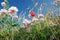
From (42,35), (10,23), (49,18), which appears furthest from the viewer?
(49,18)

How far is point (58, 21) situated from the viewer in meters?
3.43

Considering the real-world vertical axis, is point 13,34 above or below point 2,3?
below

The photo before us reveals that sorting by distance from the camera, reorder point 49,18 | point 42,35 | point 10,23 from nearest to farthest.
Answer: point 42,35 → point 10,23 → point 49,18

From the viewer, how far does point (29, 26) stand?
134 inches

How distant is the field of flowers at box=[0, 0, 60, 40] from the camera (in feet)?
10.4

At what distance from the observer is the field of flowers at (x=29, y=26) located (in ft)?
10.4

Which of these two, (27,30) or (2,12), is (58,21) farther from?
(2,12)

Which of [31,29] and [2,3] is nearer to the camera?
[31,29]

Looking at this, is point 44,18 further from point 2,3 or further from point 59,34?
point 2,3

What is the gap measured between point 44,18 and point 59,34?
470 mm

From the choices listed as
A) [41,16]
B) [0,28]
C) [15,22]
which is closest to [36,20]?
[41,16]

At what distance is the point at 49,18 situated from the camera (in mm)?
3588

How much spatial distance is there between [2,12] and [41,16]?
59cm

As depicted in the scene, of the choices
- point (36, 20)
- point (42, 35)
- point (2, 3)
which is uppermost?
point (2, 3)
